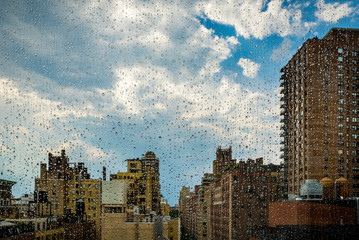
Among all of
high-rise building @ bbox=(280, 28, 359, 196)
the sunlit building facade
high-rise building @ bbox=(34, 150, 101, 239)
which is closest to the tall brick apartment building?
high-rise building @ bbox=(280, 28, 359, 196)

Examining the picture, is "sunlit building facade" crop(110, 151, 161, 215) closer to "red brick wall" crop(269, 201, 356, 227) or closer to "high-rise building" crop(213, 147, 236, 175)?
"red brick wall" crop(269, 201, 356, 227)

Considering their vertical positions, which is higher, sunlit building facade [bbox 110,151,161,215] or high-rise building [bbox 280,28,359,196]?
high-rise building [bbox 280,28,359,196]

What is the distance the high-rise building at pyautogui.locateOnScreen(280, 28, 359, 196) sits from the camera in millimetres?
47906

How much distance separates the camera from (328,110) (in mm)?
49219

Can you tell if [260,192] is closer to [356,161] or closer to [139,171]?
[356,161]

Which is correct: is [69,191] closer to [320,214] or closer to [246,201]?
[246,201]

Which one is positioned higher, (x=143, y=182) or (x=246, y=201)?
(x=143, y=182)

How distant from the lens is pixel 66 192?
1882 inches

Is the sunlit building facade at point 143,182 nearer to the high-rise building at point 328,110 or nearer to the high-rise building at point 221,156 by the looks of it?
the high-rise building at point 328,110

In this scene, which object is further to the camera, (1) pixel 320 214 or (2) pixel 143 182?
(2) pixel 143 182

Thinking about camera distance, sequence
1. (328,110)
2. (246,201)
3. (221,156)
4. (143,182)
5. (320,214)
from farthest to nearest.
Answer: (221,156) < (143,182) < (246,201) < (328,110) < (320,214)

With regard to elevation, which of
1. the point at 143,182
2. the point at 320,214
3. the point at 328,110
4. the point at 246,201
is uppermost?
the point at 328,110

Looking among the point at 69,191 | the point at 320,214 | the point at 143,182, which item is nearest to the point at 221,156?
the point at 143,182

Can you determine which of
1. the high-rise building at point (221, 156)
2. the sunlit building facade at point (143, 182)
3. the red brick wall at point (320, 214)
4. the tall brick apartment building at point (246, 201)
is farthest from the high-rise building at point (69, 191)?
the high-rise building at point (221, 156)
